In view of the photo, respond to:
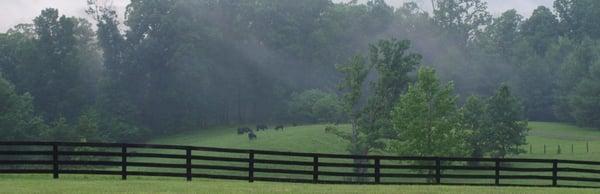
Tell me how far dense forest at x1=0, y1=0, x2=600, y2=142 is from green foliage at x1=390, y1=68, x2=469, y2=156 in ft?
115

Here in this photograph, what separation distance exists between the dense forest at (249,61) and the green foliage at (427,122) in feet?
115

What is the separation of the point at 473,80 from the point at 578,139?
1523 inches

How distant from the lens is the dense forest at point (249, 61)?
310 feet

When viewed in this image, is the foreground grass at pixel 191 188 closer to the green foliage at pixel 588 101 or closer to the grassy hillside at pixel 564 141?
the grassy hillside at pixel 564 141

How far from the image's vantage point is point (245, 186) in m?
22.3

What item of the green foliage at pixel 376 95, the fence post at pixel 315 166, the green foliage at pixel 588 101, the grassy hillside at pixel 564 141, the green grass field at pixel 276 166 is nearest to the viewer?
the green grass field at pixel 276 166

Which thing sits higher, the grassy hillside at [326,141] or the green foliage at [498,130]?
the green foliage at [498,130]

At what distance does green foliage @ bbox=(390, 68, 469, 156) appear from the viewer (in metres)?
48.9

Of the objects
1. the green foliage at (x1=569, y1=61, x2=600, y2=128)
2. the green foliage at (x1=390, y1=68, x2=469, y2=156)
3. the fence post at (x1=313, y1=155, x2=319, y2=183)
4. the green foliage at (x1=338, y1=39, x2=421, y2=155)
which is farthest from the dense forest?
the fence post at (x1=313, y1=155, x2=319, y2=183)

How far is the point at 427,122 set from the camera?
49844 millimetres

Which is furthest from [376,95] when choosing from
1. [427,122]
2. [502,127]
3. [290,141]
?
[427,122]

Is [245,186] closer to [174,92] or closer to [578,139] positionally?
[578,139]

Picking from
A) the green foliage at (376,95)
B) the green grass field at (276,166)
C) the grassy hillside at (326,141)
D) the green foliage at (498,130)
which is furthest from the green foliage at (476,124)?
the green foliage at (376,95)

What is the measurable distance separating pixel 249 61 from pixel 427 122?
64028 mm
